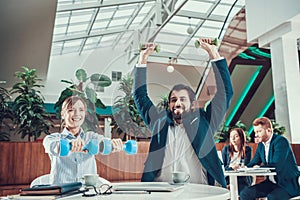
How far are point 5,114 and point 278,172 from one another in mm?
2736

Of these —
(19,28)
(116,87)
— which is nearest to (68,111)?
(116,87)

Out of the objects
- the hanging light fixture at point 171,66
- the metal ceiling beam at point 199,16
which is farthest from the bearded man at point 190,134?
the metal ceiling beam at point 199,16

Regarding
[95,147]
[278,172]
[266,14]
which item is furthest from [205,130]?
[266,14]

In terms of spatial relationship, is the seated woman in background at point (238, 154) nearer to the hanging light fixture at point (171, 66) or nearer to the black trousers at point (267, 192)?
the black trousers at point (267, 192)

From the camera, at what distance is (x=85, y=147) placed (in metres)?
1.14

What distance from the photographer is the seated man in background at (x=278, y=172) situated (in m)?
2.78

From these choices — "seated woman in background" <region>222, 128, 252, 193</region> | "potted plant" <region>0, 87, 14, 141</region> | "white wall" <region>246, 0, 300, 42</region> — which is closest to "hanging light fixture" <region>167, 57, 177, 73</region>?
"seated woman in background" <region>222, 128, 252, 193</region>

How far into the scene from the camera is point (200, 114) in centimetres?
169

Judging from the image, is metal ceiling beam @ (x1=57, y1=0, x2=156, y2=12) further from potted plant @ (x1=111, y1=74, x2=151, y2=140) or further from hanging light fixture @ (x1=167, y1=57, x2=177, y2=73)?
hanging light fixture @ (x1=167, y1=57, x2=177, y2=73)

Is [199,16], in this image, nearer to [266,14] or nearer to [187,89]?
[266,14]

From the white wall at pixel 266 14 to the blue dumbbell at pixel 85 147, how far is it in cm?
424

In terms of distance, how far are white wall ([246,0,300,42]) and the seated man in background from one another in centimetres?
233

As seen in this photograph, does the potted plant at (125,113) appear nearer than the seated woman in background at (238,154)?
Yes

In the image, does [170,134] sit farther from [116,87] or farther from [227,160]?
[227,160]
